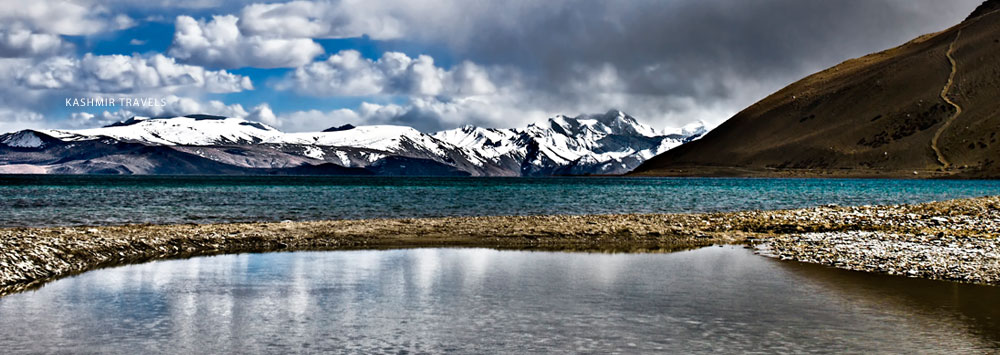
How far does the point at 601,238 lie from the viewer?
37.4 metres

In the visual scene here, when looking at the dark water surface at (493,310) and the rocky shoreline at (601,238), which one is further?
the rocky shoreline at (601,238)

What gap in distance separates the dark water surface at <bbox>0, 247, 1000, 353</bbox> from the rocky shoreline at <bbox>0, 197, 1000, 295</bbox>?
5.91 feet

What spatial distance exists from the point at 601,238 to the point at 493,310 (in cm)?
2013

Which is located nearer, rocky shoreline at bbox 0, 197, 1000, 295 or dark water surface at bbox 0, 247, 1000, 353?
dark water surface at bbox 0, 247, 1000, 353

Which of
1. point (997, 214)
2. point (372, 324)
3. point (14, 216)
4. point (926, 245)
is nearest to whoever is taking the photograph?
point (372, 324)

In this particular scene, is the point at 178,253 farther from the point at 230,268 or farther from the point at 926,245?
the point at 926,245

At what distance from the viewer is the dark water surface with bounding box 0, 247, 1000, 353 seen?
14.4 meters

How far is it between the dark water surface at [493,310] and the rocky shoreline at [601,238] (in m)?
1.80

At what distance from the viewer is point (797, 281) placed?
22750 mm

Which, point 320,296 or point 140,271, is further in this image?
point 140,271

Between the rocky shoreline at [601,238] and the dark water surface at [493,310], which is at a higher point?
the rocky shoreline at [601,238]

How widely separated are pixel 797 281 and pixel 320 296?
1331cm

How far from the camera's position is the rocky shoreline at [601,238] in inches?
974

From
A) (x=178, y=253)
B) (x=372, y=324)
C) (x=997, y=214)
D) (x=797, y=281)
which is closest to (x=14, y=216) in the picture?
(x=178, y=253)
